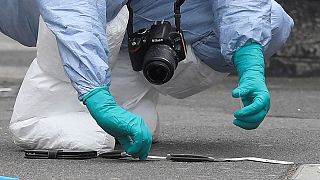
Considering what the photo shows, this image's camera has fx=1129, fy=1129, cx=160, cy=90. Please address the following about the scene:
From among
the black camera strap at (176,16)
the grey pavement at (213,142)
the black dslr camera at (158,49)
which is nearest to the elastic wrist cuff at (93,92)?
the grey pavement at (213,142)

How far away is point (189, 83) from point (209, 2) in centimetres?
45

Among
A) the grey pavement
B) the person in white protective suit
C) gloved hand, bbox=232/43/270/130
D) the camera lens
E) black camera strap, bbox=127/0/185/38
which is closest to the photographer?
the grey pavement

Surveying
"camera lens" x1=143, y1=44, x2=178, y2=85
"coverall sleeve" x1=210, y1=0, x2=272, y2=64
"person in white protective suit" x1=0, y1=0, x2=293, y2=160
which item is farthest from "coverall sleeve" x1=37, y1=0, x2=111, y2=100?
"coverall sleeve" x1=210, y1=0, x2=272, y2=64

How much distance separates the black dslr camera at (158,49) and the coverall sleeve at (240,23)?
8.7 inches

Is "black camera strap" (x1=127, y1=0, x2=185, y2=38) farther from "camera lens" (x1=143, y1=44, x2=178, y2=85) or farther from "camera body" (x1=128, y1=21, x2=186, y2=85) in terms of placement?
"camera lens" (x1=143, y1=44, x2=178, y2=85)

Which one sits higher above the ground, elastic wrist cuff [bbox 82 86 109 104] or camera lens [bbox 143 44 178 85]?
elastic wrist cuff [bbox 82 86 109 104]

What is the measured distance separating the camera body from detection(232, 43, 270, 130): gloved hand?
32cm

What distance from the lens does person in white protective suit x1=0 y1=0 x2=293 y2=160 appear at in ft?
16.8

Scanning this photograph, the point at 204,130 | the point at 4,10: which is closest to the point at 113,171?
the point at 4,10

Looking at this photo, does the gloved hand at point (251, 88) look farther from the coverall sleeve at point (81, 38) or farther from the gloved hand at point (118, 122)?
the coverall sleeve at point (81, 38)

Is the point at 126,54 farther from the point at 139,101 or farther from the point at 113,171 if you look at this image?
the point at 113,171

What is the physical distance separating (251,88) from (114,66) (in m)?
0.95

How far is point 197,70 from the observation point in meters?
6.00

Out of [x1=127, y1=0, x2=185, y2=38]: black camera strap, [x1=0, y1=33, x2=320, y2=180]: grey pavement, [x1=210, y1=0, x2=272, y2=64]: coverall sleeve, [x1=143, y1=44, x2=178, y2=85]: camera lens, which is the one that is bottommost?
[x1=0, y1=33, x2=320, y2=180]: grey pavement
